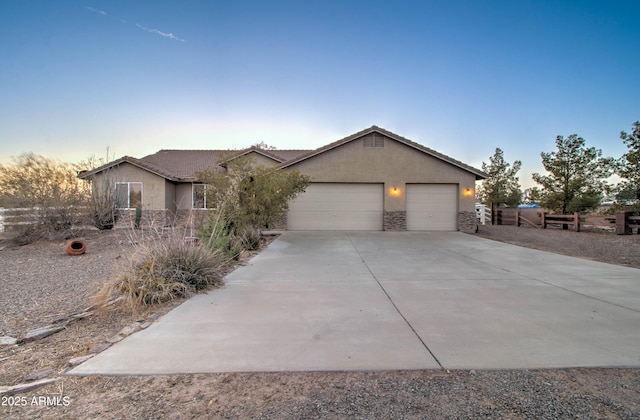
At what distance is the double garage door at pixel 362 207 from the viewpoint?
16625 mm

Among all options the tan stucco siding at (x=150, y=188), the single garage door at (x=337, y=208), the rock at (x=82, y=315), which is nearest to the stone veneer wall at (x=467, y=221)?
the single garage door at (x=337, y=208)

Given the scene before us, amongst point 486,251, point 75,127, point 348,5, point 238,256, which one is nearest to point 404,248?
point 486,251

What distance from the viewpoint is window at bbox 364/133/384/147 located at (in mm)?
16562

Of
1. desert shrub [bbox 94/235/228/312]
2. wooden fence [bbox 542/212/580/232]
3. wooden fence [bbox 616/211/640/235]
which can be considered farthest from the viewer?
wooden fence [bbox 542/212/580/232]

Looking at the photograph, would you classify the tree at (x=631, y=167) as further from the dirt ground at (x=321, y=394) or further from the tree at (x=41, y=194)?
the tree at (x=41, y=194)

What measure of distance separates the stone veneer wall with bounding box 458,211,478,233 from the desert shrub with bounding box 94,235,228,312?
551 inches

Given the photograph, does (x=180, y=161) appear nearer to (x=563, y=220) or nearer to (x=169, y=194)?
(x=169, y=194)

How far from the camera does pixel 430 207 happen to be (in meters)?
16.8

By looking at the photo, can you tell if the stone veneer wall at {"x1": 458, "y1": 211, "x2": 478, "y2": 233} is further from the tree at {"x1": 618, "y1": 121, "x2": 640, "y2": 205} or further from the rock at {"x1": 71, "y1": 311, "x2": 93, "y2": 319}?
the rock at {"x1": 71, "y1": 311, "x2": 93, "y2": 319}

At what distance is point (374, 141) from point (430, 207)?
4637 mm

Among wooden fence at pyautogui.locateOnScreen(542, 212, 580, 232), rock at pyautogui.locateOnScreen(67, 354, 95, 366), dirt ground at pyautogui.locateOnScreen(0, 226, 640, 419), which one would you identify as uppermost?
wooden fence at pyautogui.locateOnScreen(542, 212, 580, 232)

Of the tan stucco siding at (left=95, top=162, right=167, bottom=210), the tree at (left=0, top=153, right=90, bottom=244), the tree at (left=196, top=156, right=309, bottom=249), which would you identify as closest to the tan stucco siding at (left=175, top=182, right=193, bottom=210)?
the tan stucco siding at (left=95, top=162, right=167, bottom=210)

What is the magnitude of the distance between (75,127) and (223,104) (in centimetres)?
671

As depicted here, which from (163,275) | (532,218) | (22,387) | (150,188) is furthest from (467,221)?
(150,188)
